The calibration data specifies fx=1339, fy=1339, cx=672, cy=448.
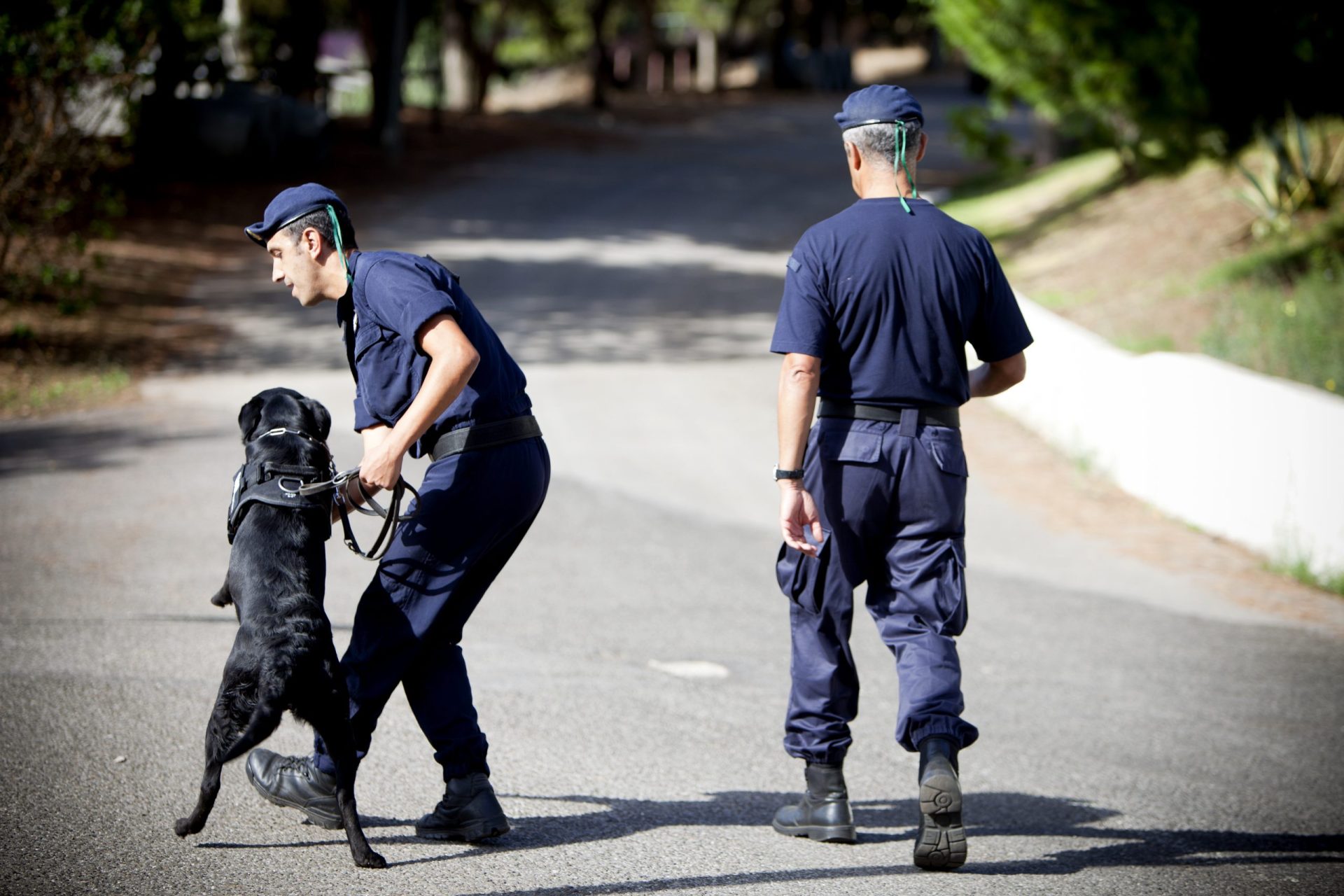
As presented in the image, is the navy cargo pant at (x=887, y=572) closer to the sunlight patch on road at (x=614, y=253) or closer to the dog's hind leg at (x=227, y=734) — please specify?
the dog's hind leg at (x=227, y=734)

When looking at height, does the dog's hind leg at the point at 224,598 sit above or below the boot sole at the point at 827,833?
above

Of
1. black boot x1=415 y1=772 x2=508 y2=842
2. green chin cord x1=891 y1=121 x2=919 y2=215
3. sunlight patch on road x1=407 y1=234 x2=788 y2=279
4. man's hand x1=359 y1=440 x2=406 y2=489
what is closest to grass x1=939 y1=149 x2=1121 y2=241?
sunlight patch on road x1=407 y1=234 x2=788 y2=279

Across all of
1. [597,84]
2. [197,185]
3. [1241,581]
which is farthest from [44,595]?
[597,84]

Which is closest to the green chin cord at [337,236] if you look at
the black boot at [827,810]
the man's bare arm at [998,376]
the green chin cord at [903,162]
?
the green chin cord at [903,162]

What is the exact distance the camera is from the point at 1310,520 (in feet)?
24.3

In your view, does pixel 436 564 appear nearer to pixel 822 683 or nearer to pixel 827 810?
pixel 822 683

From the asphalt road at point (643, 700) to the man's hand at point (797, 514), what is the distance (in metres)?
0.92

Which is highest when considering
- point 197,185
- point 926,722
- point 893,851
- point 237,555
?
point 237,555

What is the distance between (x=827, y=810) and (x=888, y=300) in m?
1.51

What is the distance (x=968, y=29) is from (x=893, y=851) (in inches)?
510

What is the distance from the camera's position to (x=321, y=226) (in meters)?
3.63

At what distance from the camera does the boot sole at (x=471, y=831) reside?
377 centimetres

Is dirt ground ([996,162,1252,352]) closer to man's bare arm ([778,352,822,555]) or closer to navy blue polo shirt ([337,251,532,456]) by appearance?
man's bare arm ([778,352,822,555])

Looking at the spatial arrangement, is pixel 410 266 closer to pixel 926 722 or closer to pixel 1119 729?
pixel 926 722
